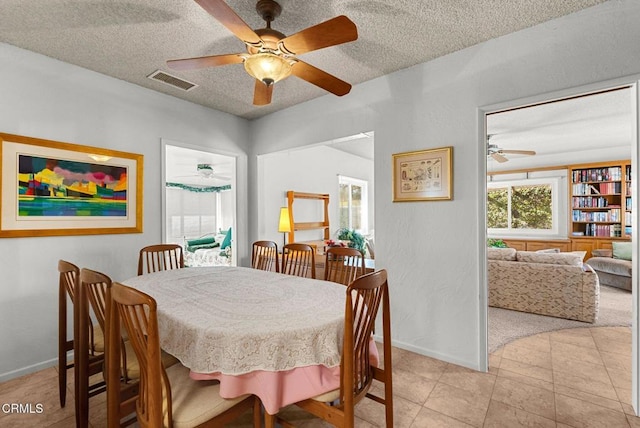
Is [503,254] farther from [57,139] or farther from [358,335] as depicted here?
[57,139]

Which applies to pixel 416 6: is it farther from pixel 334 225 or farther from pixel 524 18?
pixel 334 225

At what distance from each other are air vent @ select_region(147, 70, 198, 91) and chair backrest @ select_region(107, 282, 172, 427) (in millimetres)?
2393

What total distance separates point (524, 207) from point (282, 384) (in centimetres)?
716

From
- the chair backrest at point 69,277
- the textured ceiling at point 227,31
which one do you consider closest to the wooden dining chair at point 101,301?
the chair backrest at point 69,277

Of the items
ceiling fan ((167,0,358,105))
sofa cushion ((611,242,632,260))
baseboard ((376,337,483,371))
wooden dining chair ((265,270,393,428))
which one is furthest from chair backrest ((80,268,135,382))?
sofa cushion ((611,242,632,260))

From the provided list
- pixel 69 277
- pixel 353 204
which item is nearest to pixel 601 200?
pixel 353 204

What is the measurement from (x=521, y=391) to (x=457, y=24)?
8.61 feet

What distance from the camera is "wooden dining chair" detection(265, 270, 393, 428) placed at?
4.05 ft

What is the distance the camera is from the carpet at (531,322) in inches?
120

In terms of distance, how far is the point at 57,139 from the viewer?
2566mm

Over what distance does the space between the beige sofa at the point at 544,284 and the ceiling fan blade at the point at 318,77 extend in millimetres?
3137

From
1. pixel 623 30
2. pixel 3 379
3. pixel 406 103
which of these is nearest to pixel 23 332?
pixel 3 379

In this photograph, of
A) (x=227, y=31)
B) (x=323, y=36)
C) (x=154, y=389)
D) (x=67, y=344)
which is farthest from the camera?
(x=227, y=31)

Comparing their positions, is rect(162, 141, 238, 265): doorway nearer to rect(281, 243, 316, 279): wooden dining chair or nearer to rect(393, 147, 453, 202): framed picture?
rect(281, 243, 316, 279): wooden dining chair
